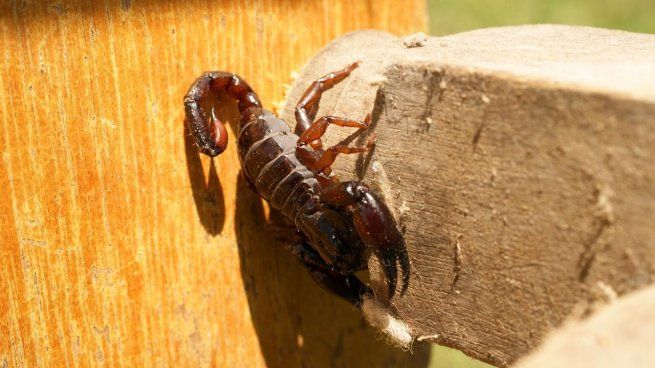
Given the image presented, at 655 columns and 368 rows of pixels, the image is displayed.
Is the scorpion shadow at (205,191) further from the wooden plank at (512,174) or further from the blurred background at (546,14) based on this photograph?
the blurred background at (546,14)

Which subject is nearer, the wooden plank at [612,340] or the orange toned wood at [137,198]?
the wooden plank at [612,340]

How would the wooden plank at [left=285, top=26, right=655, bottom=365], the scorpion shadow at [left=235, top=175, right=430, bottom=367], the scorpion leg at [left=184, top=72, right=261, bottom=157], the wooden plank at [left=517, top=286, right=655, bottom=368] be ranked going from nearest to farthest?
the wooden plank at [left=517, top=286, right=655, bottom=368], the wooden plank at [left=285, top=26, right=655, bottom=365], the scorpion leg at [left=184, top=72, right=261, bottom=157], the scorpion shadow at [left=235, top=175, right=430, bottom=367]

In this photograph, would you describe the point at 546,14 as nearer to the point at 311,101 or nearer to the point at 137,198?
the point at 311,101

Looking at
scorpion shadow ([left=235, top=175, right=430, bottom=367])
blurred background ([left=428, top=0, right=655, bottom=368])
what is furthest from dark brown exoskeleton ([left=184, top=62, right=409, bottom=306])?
blurred background ([left=428, top=0, right=655, bottom=368])

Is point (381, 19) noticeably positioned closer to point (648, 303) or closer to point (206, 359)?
point (206, 359)

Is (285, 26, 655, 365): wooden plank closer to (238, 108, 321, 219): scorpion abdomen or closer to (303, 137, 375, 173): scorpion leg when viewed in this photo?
(303, 137, 375, 173): scorpion leg

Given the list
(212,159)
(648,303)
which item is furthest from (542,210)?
(212,159)

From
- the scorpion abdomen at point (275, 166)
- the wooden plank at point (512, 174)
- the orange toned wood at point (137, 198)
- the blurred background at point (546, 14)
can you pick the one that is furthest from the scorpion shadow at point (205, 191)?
the blurred background at point (546, 14)

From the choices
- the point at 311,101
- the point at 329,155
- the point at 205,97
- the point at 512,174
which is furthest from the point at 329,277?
the point at 512,174
